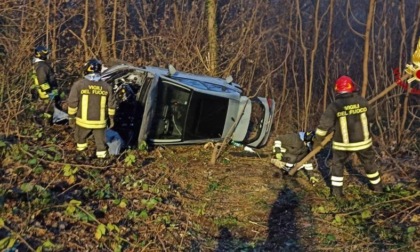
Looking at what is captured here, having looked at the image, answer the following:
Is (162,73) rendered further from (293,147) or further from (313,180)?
(313,180)

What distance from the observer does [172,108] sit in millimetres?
7734

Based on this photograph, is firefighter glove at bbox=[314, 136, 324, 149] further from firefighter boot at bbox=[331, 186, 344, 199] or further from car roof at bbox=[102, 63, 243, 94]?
car roof at bbox=[102, 63, 243, 94]

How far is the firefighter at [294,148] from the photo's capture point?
7452 mm

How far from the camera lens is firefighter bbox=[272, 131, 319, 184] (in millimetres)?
7452

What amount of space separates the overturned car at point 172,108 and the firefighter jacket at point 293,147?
3.25 ft

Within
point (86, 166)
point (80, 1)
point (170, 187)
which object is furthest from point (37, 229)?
point (80, 1)

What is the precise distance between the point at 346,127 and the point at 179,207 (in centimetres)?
234

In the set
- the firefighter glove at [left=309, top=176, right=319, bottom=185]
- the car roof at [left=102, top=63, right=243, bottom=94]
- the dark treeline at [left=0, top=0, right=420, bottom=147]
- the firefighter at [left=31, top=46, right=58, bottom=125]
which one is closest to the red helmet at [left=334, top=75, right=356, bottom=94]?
the firefighter glove at [left=309, top=176, right=319, bottom=185]

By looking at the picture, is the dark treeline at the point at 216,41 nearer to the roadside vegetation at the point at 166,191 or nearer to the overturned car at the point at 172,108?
the roadside vegetation at the point at 166,191

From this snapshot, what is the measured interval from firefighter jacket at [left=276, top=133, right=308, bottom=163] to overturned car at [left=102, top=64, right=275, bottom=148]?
990 mm

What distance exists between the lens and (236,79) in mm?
13000

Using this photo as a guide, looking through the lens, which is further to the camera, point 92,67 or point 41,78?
point 41,78

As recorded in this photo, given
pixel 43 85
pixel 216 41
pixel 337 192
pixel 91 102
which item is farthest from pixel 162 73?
pixel 216 41

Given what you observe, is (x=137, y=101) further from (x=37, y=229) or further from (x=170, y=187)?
(x=37, y=229)
